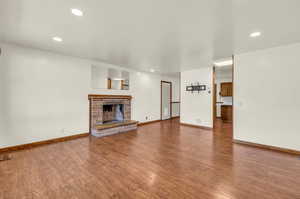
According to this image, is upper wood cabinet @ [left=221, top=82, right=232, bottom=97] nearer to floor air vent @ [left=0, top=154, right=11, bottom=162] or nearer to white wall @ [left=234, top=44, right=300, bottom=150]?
white wall @ [left=234, top=44, right=300, bottom=150]

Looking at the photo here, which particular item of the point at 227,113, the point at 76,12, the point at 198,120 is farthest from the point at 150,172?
the point at 227,113

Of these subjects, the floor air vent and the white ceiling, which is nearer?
the white ceiling

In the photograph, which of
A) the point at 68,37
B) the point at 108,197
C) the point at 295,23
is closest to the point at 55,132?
the point at 68,37

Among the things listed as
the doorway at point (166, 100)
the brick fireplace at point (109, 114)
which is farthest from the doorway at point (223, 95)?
the brick fireplace at point (109, 114)

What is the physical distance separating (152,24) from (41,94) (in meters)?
3.46

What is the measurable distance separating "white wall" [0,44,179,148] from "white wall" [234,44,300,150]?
454 cm

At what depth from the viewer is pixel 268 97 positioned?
3389 mm

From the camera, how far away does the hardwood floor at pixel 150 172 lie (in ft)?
5.90

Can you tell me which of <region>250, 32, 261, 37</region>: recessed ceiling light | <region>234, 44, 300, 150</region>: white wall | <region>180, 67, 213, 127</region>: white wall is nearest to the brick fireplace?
<region>180, 67, 213, 127</region>: white wall

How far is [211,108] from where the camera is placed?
5383mm

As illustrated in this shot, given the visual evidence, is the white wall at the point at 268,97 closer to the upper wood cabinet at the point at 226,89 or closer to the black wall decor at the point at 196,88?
the black wall decor at the point at 196,88

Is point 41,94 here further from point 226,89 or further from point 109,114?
point 226,89

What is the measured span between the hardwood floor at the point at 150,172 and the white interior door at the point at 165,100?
13.3ft

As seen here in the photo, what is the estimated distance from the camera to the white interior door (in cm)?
744
